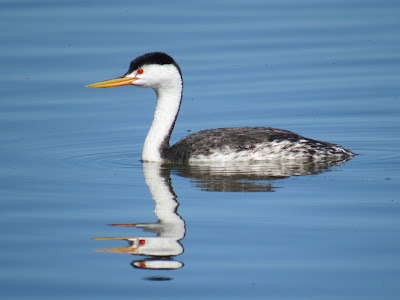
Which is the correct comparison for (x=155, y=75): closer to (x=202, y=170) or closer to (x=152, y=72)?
(x=152, y=72)

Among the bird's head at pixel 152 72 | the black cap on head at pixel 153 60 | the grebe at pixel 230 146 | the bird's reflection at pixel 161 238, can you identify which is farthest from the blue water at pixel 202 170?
the black cap on head at pixel 153 60

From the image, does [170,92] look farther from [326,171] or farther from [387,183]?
[387,183]

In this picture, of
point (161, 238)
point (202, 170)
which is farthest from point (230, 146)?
point (161, 238)

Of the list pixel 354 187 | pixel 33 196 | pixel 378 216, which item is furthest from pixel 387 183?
pixel 33 196

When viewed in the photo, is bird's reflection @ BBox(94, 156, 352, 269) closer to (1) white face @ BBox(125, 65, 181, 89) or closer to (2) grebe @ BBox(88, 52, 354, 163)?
(2) grebe @ BBox(88, 52, 354, 163)

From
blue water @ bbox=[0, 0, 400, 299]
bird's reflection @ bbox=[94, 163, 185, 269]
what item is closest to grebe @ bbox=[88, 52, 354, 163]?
blue water @ bbox=[0, 0, 400, 299]

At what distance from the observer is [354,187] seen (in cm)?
1046

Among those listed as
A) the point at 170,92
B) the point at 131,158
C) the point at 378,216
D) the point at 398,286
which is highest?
the point at 170,92

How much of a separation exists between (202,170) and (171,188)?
3.52 ft

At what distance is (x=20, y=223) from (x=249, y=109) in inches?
249

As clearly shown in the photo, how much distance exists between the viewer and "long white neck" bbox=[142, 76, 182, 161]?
1273 centimetres

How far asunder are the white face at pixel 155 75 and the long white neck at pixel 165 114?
41 mm

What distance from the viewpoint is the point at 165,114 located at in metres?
13.0

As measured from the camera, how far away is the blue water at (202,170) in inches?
309
